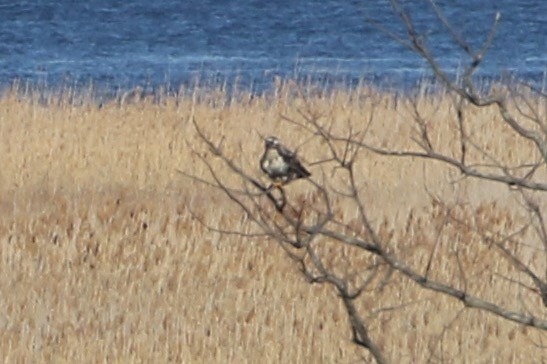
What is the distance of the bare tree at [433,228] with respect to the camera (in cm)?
416

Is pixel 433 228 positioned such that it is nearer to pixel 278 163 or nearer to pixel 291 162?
pixel 278 163

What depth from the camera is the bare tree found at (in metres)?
4.16

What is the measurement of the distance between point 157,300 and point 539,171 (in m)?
5.09

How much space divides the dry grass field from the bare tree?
0.08 metres

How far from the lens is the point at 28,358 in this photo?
716cm

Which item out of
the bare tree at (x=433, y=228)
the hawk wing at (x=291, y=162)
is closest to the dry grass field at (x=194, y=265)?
the bare tree at (x=433, y=228)

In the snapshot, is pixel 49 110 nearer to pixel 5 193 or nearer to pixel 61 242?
pixel 5 193

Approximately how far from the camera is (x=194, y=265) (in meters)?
9.05

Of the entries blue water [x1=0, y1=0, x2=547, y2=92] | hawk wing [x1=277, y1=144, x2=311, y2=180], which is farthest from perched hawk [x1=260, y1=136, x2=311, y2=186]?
blue water [x1=0, y1=0, x2=547, y2=92]

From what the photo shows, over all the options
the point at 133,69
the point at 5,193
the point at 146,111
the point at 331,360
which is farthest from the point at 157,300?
the point at 133,69

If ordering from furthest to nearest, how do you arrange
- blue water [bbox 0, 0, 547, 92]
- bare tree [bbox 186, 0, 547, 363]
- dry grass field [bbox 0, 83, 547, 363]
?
blue water [bbox 0, 0, 547, 92]
dry grass field [bbox 0, 83, 547, 363]
bare tree [bbox 186, 0, 547, 363]

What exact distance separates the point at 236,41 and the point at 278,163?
3369 centimetres

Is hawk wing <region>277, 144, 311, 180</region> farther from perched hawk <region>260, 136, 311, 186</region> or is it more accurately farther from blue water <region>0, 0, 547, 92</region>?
blue water <region>0, 0, 547, 92</region>

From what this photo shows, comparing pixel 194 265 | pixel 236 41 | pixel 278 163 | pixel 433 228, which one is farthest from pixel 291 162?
pixel 236 41
